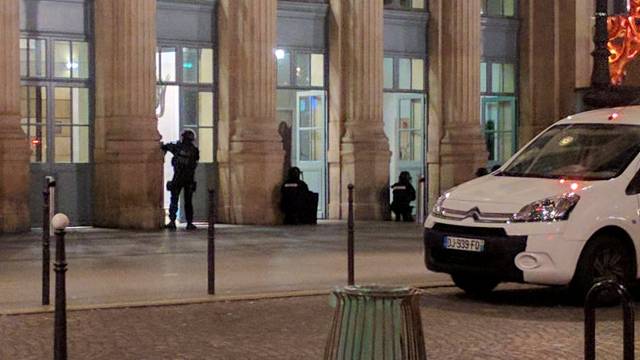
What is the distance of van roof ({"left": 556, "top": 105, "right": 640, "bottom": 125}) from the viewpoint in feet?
43.4

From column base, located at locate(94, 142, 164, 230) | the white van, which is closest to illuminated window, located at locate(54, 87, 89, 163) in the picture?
column base, located at locate(94, 142, 164, 230)

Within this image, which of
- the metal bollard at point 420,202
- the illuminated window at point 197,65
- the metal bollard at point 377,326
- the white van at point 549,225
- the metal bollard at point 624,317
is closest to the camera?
the metal bollard at point 377,326

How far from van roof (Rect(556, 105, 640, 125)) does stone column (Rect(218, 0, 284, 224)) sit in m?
10.1

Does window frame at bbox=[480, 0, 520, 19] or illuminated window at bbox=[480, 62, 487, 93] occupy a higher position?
window frame at bbox=[480, 0, 520, 19]

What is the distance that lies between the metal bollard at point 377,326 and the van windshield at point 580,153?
6549mm

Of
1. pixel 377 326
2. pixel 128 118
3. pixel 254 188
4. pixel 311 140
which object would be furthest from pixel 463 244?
pixel 311 140

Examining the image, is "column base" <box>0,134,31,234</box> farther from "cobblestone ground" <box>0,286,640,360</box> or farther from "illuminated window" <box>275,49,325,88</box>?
"cobblestone ground" <box>0,286,640,360</box>

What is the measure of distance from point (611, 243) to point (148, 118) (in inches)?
464

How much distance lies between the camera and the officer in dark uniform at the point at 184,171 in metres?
21.9

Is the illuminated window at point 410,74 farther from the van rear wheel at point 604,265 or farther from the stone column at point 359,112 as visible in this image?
the van rear wheel at point 604,265

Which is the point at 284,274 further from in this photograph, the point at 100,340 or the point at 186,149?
the point at 186,149

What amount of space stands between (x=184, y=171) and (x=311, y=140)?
4.44 m

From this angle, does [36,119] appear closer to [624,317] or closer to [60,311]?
[60,311]

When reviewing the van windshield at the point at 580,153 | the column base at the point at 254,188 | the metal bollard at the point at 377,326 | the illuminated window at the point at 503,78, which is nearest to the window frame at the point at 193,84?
the column base at the point at 254,188
